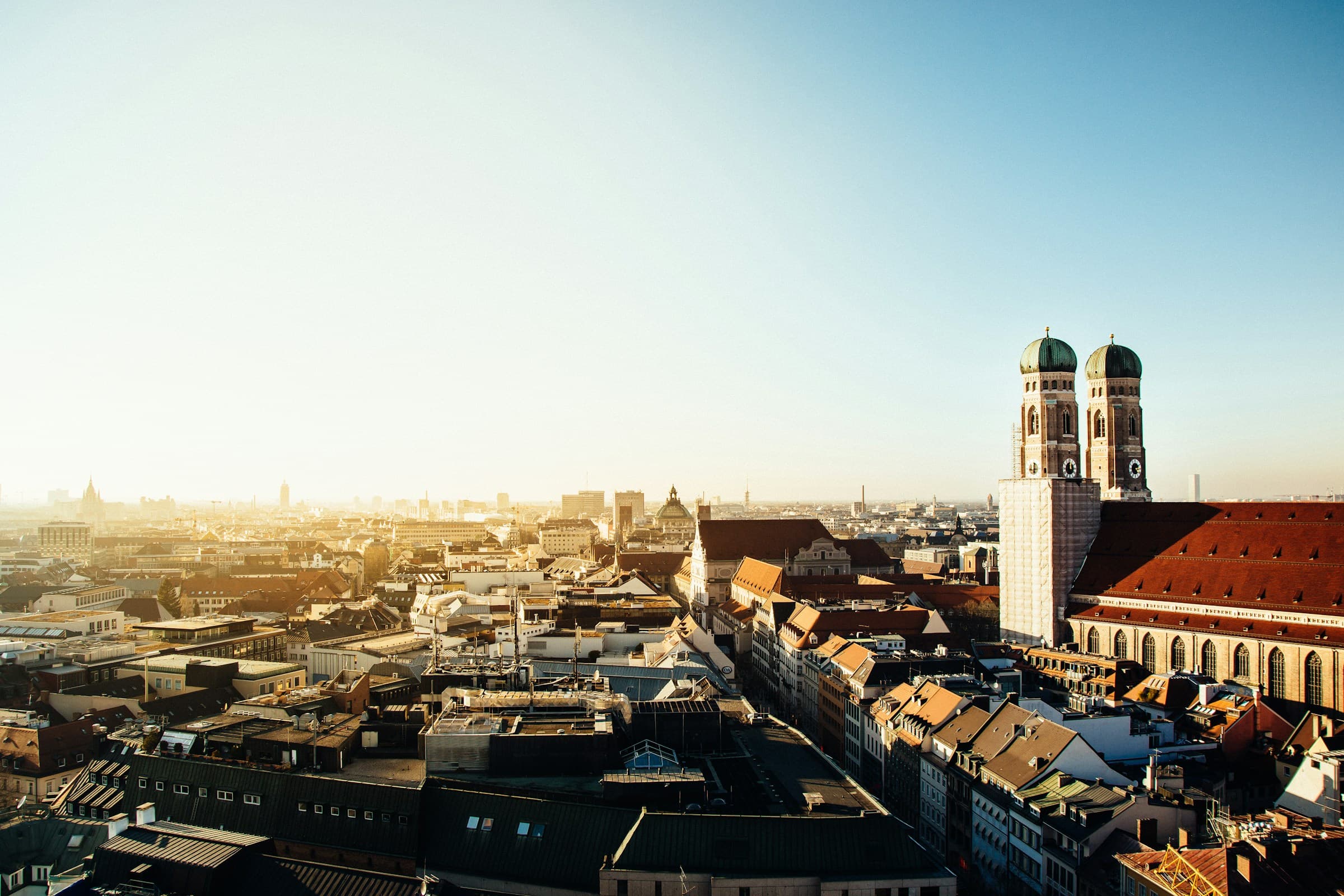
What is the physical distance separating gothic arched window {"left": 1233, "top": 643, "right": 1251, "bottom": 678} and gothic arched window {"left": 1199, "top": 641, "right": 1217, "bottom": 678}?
5.14ft

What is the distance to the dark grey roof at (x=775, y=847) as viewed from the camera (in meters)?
38.9

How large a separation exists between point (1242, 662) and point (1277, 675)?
9.09ft

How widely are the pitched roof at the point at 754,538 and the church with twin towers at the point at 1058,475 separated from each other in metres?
37.6

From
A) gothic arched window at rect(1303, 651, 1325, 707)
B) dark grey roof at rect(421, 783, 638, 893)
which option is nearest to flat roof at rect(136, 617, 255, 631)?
dark grey roof at rect(421, 783, 638, 893)

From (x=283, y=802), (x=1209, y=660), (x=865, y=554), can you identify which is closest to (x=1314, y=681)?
(x=1209, y=660)

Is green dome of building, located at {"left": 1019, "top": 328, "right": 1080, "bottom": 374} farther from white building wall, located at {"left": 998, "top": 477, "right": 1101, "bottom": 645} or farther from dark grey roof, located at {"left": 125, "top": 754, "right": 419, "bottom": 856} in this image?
dark grey roof, located at {"left": 125, "top": 754, "right": 419, "bottom": 856}

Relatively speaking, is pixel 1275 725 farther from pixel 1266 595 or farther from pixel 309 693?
pixel 309 693

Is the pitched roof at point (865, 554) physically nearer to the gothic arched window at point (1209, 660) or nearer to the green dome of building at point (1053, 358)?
the green dome of building at point (1053, 358)

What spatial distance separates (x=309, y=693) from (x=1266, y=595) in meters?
69.6

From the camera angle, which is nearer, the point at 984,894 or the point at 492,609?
the point at 984,894

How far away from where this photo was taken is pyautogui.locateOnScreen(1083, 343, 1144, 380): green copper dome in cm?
11331

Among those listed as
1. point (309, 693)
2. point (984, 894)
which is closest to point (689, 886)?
point (984, 894)

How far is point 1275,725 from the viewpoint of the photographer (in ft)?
214

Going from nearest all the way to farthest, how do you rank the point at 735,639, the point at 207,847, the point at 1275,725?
the point at 207,847 → the point at 1275,725 → the point at 735,639
